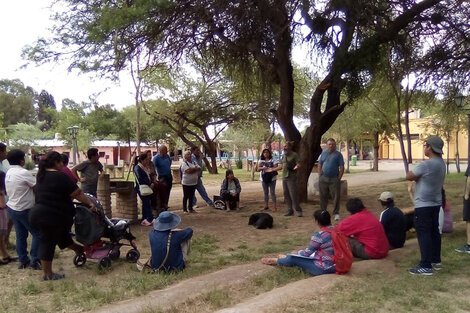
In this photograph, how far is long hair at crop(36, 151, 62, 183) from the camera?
563 centimetres

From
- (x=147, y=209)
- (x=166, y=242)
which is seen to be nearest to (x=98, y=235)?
(x=166, y=242)

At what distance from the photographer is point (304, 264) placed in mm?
5688

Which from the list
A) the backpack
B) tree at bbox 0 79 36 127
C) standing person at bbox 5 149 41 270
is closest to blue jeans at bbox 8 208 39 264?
standing person at bbox 5 149 41 270

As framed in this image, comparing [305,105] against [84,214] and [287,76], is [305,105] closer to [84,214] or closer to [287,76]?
[287,76]

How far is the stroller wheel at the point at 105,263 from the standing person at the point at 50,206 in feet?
1.89

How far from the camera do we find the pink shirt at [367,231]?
6.02 meters

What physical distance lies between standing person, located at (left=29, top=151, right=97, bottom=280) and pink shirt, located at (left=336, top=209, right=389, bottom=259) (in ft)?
11.4

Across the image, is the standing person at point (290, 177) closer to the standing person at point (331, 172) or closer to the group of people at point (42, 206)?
the standing person at point (331, 172)

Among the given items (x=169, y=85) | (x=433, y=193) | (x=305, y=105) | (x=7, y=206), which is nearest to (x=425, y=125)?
(x=305, y=105)

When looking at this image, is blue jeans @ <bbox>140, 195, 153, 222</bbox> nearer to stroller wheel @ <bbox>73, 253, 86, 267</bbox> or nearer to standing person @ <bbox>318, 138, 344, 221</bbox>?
stroller wheel @ <bbox>73, 253, 86, 267</bbox>

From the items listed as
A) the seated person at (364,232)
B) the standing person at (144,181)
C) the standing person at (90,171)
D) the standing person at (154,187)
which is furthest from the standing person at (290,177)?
the seated person at (364,232)

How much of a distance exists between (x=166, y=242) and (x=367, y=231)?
2.63 meters

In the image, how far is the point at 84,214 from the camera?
6.04 meters

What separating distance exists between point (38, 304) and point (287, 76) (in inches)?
374
